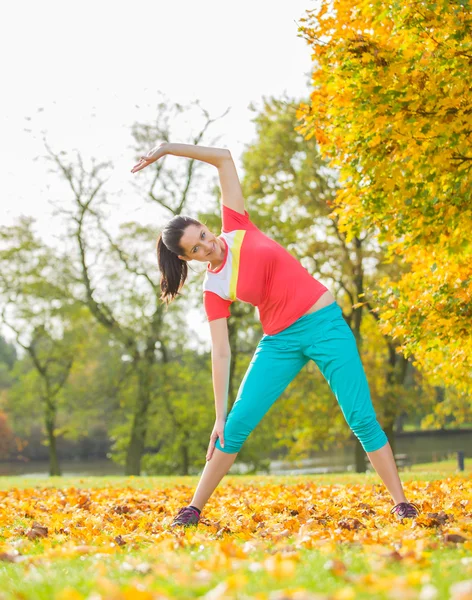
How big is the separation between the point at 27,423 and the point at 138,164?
125 ft

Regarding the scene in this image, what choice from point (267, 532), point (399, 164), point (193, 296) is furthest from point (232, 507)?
point (193, 296)

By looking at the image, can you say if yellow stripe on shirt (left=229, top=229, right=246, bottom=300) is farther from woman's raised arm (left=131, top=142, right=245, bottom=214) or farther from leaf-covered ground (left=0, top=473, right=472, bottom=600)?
leaf-covered ground (left=0, top=473, right=472, bottom=600)

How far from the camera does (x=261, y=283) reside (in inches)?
185

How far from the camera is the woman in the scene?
4.68 metres

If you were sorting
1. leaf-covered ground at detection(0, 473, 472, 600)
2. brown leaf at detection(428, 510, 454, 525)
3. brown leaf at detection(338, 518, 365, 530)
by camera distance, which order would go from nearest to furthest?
leaf-covered ground at detection(0, 473, 472, 600) < brown leaf at detection(428, 510, 454, 525) < brown leaf at detection(338, 518, 365, 530)

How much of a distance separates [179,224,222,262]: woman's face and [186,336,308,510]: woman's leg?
0.67 metres

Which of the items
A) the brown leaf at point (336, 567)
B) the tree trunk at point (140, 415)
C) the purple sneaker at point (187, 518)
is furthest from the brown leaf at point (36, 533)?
the tree trunk at point (140, 415)

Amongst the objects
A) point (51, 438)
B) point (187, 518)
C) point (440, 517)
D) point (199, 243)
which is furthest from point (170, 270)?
point (51, 438)

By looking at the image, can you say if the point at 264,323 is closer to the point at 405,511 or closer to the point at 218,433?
the point at 218,433

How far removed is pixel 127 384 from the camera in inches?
1141

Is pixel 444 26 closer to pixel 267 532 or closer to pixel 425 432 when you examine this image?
pixel 267 532

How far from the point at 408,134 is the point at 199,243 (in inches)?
134

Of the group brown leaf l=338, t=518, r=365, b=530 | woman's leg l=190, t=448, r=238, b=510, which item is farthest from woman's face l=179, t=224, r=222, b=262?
brown leaf l=338, t=518, r=365, b=530

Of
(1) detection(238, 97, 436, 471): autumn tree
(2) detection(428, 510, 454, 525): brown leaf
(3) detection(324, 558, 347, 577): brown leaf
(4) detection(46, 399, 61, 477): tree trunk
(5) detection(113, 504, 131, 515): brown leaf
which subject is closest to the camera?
(3) detection(324, 558, 347, 577): brown leaf
